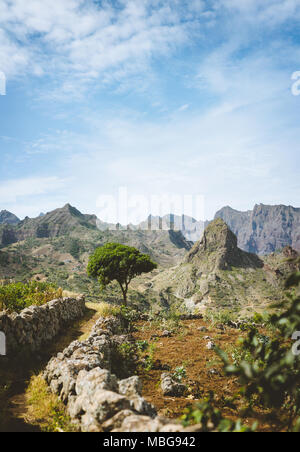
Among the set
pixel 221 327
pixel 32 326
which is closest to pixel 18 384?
pixel 32 326

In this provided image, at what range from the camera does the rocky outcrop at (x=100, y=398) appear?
4.09 meters

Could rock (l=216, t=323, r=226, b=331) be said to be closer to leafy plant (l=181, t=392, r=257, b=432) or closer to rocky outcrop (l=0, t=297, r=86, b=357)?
rocky outcrop (l=0, t=297, r=86, b=357)

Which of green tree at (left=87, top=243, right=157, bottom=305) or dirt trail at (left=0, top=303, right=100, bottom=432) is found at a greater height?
green tree at (left=87, top=243, right=157, bottom=305)

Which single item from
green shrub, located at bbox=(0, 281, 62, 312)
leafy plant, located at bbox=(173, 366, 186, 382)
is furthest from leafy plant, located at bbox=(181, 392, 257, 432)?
green shrub, located at bbox=(0, 281, 62, 312)

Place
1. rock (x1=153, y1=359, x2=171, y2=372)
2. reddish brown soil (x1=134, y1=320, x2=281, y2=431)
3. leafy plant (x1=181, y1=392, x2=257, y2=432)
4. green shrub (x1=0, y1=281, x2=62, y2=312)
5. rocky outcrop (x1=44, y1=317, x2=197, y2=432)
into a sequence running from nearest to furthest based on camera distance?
leafy plant (x1=181, y1=392, x2=257, y2=432)
rocky outcrop (x1=44, y1=317, x2=197, y2=432)
reddish brown soil (x1=134, y1=320, x2=281, y2=431)
rock (x1=153, y1=359, x2=171, y2=372)
green shrub (x1=0, y1=281, x2=62, y2=312)

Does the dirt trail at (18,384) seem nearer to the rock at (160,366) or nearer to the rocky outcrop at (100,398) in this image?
the rocky outcrop at (100,398)

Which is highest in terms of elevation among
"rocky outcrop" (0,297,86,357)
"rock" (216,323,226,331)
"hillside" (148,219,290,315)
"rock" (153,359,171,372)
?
"rocky outcrop" (0,297,86,357)

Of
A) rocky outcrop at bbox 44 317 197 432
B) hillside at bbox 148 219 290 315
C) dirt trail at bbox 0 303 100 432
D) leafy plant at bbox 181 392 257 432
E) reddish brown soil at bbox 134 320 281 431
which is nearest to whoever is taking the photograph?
leafy plant at bbox 181 392 257 432

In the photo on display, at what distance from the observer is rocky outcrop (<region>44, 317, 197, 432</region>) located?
13.4 ft

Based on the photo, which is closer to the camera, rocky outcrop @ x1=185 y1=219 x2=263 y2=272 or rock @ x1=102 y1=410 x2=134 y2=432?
rock @ x1=102 y1=410 x2=134 y2=432

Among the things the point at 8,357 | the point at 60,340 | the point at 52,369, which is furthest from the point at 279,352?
the point at 60,340

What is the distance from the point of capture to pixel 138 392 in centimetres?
547

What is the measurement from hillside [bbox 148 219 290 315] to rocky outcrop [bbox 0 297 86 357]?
228 feet

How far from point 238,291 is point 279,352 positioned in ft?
316
